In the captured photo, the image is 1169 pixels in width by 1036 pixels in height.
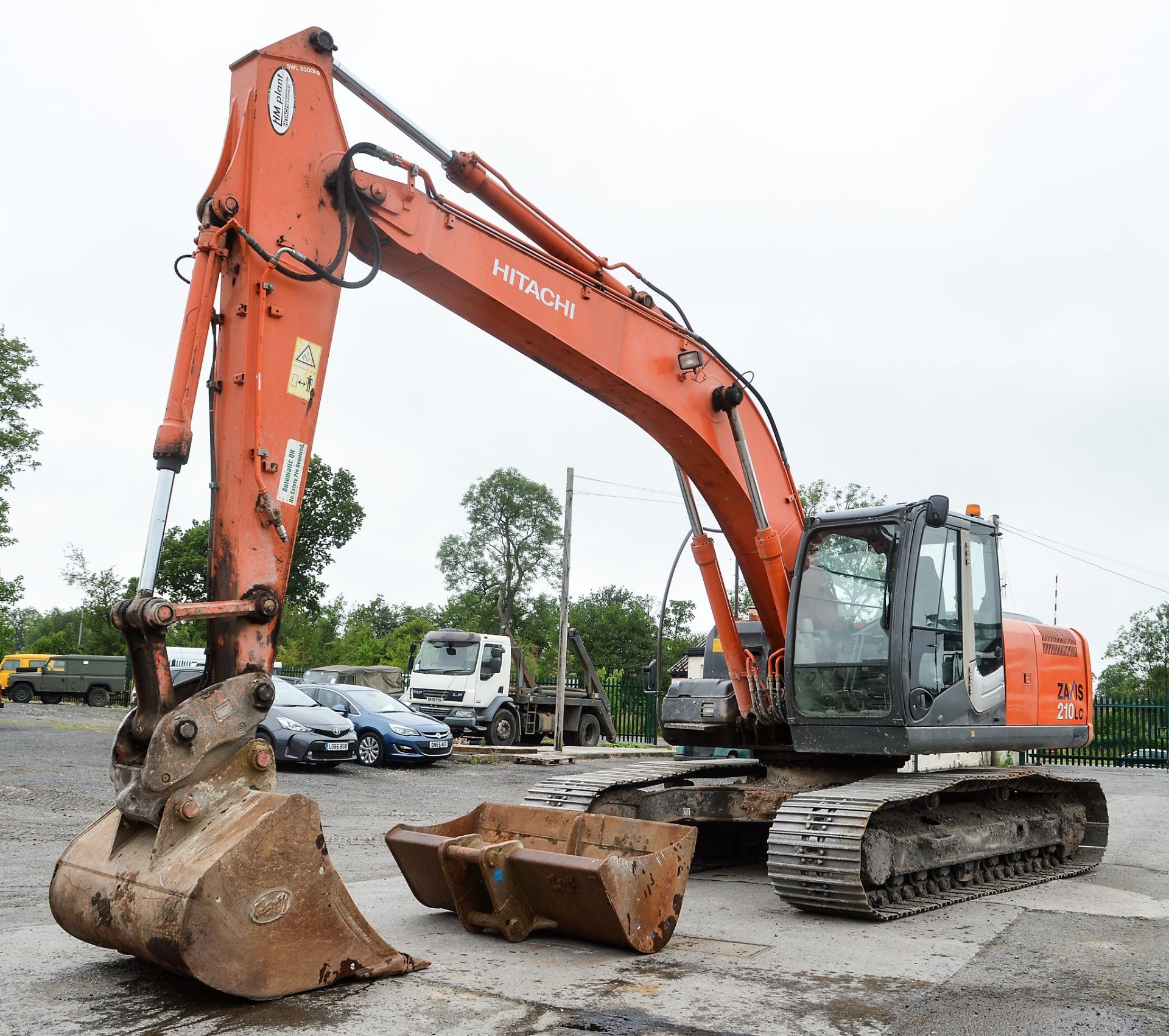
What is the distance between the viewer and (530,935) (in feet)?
20.9

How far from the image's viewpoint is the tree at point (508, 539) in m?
73.6

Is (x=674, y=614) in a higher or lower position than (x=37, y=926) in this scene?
higher

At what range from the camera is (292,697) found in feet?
61.3

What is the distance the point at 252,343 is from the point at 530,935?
3.52m

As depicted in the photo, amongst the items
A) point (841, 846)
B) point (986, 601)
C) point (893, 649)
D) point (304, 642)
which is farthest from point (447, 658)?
point (304, 642)

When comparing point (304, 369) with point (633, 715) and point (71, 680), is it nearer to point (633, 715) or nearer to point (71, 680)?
point (633, 715)

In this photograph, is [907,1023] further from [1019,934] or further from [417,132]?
[417,132]

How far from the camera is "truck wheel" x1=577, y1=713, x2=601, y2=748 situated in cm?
2844

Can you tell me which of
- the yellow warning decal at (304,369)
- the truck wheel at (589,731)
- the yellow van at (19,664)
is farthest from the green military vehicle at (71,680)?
the yellow warning decal at (304,369)

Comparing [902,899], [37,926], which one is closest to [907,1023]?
[902,899]

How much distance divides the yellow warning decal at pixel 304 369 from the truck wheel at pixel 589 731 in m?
23.4

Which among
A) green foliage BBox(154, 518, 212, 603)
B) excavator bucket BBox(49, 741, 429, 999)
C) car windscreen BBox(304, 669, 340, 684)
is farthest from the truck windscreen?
green foliage BBox(154, 518, 212, 603)

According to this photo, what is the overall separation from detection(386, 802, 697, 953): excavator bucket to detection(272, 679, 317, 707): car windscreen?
1177 centimetres

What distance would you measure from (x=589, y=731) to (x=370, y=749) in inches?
413
